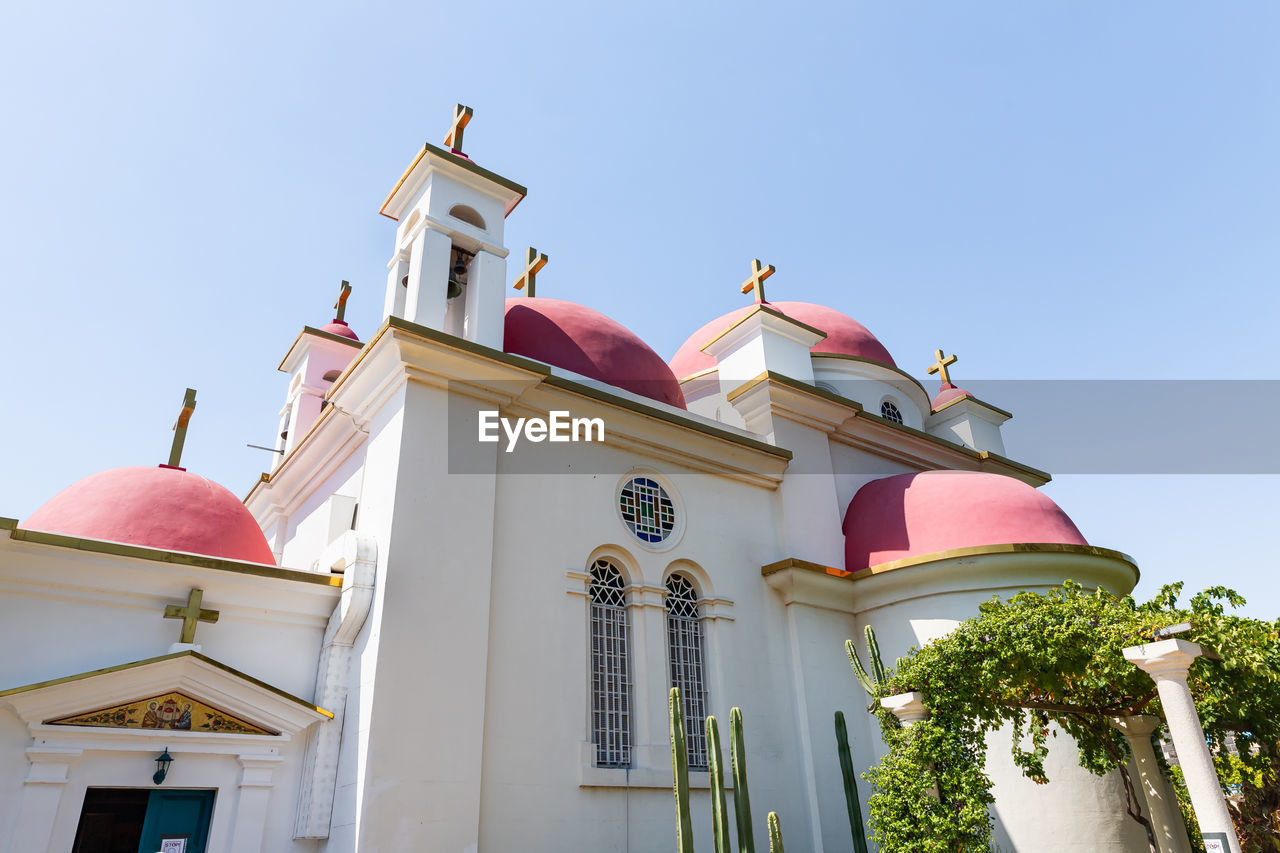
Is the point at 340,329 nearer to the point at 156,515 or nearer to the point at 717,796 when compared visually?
the point at 156,515

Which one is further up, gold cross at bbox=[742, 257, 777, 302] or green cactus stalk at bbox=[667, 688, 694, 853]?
gold cross at bbox=[742, 257, 777, 302]

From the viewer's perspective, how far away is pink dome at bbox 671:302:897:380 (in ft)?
54.7

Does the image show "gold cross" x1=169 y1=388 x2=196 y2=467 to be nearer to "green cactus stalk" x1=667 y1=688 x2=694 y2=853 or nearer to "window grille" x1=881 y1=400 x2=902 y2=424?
"green cactus stalk" x1=667 y1=688 x2=694 y2=853

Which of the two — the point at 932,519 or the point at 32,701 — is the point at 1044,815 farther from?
the point at 32,701

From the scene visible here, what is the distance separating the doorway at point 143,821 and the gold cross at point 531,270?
9.02 metres

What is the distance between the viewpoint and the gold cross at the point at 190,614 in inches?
309

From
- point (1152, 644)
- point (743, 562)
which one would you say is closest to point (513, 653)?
point (743, 562)

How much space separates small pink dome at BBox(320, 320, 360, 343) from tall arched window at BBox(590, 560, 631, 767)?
810 cm

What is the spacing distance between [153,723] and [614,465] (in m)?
5.74

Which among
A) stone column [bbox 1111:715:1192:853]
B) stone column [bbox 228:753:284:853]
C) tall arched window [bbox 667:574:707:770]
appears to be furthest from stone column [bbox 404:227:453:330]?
stone column [bbox 1111:715:1192:853]

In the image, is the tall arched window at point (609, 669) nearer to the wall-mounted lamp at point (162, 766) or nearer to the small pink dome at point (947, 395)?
the wall-mounted lamp at point (162, 766)

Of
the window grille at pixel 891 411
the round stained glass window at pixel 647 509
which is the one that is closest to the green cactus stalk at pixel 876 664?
the round stained glass window at pixel 647 509

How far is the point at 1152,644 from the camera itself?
6875 millimetres

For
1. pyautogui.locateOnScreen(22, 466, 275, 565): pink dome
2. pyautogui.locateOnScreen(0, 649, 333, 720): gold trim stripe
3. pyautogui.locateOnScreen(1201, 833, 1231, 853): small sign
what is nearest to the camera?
pyautogui.locateOnScreen(1201, 833, 1231, 853): small sign
